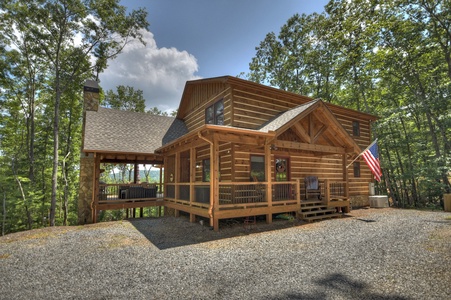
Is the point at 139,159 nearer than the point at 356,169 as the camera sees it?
Yes

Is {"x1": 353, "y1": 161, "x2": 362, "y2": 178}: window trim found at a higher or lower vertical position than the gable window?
lower

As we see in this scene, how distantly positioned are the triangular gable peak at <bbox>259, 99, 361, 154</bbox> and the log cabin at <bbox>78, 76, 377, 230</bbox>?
5 centimetres

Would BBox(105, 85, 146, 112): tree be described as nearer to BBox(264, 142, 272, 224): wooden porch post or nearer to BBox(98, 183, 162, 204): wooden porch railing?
BBox(98, 183, 162, 204): wooden porch railing

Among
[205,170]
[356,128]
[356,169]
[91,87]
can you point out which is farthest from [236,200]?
[91,87]

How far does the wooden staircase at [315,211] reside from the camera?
1047cm

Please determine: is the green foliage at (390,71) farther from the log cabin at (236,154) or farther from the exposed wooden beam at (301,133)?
the exposed wooden beam at (301,133)

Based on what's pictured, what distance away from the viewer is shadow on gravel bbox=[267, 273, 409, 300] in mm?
3527

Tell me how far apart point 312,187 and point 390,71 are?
11.6 metres

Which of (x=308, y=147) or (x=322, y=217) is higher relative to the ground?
(x=308, y=147)

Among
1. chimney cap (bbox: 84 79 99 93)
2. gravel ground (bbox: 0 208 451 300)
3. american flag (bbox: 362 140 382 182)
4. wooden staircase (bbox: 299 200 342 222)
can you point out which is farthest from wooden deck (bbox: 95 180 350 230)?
chimney cap (bbox: 84 79 99 93)

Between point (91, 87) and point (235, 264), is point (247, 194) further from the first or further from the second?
point (91, 87)

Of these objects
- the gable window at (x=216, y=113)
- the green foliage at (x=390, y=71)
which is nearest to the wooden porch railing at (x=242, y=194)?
the gable window at (x=216, y=113)

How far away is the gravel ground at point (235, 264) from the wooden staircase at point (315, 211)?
172 cm

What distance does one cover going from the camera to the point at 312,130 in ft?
35.0
